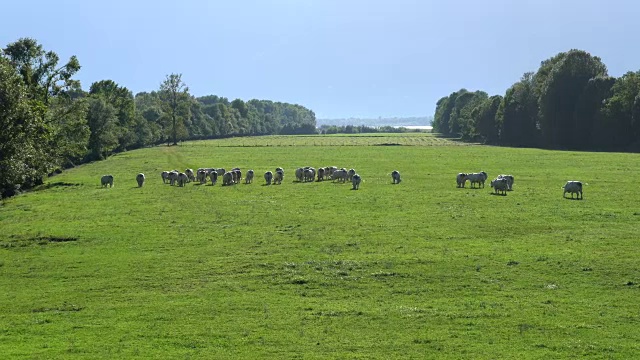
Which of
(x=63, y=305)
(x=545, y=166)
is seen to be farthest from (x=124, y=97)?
(x=63, y=305)

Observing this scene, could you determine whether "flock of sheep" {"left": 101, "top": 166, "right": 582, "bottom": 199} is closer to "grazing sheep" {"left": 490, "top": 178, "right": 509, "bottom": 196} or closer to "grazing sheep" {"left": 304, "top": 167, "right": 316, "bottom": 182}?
"grazing sheep" {"left": 304, "top": 167, "right": 316, "bottom": 182}

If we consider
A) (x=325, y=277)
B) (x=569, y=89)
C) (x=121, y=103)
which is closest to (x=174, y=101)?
(x=121, y=103)

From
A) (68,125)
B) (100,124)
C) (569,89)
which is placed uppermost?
(569,89)

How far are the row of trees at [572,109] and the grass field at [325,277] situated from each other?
62229 mm

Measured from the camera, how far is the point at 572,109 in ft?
371

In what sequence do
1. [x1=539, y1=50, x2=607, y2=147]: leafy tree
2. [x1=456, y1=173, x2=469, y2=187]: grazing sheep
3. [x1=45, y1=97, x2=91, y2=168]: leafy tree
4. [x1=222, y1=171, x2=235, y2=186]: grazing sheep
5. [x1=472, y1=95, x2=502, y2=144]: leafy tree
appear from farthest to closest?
1. [x1=472, y1=95, x2=502, y2=144]: leafy tree
2. [x1=539, y1=50, x2=607, y2=147]: leafy tree
3. [x1=45, y1=97, x2=91, y2=168]: leafy tree
4. [x1=222, y1=171, x2=235, y2=186]: grazing sheep
5. [x1=456, y1=173, x2=469, y2=187]: grazing sheep

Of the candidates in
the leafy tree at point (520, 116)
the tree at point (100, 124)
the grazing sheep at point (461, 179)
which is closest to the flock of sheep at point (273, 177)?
the grazing sheep at point (461, 179)

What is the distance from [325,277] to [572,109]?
97808mm

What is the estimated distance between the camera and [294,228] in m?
33.8

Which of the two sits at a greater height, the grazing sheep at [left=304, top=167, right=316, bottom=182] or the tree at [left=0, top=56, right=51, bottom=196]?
the tree at [left=0, top=56, right=51, bottom=196]

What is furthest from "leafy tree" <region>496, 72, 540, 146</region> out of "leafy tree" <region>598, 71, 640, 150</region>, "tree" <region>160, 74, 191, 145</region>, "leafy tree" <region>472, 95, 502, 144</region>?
"tree" <region>160, 74, 191, 145</region>

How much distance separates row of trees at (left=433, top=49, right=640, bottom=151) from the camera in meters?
101

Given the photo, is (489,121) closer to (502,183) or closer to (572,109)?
(572,109)

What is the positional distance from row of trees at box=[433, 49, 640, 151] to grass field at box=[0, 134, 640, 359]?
62.2 m
